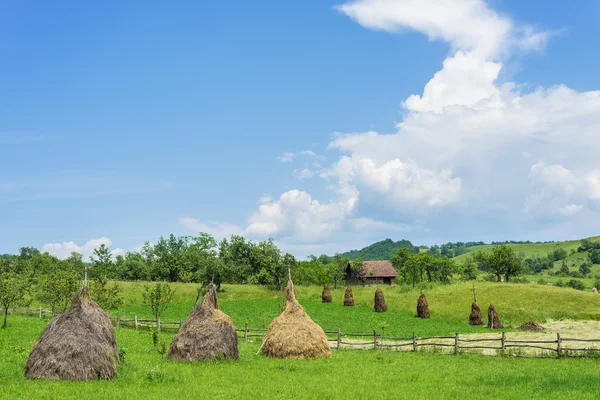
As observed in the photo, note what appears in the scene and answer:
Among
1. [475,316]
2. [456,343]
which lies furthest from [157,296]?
[475,316]

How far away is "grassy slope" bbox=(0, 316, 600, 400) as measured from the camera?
656 inches

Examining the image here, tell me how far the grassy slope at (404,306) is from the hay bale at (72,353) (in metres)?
27.6

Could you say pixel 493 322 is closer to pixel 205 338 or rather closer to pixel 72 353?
pixel 205 338

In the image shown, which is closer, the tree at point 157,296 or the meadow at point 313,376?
the meadow at point 313,376

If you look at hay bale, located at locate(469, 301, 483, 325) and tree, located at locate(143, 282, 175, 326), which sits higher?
tree, located at locate(143, 282, 175, 326)

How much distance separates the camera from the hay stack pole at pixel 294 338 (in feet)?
82.4

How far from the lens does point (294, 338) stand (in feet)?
82.9

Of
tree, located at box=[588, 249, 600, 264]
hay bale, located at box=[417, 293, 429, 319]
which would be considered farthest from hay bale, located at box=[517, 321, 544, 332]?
tree, located at box=[588, 249, 600, 264]

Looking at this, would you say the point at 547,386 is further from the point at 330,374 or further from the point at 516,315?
the point at 516,315

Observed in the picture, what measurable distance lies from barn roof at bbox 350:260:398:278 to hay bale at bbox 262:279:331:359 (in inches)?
2604

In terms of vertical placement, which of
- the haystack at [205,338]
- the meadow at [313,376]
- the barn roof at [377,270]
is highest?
the barn roof at [377,270]

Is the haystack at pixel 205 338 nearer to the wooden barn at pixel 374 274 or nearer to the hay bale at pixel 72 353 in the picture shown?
the hay bale at pixel 72 353

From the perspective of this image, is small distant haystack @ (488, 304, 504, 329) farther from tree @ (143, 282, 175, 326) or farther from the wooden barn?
the wooden barn

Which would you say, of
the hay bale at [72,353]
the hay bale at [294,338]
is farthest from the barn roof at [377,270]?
the hay bale at [72,353]
